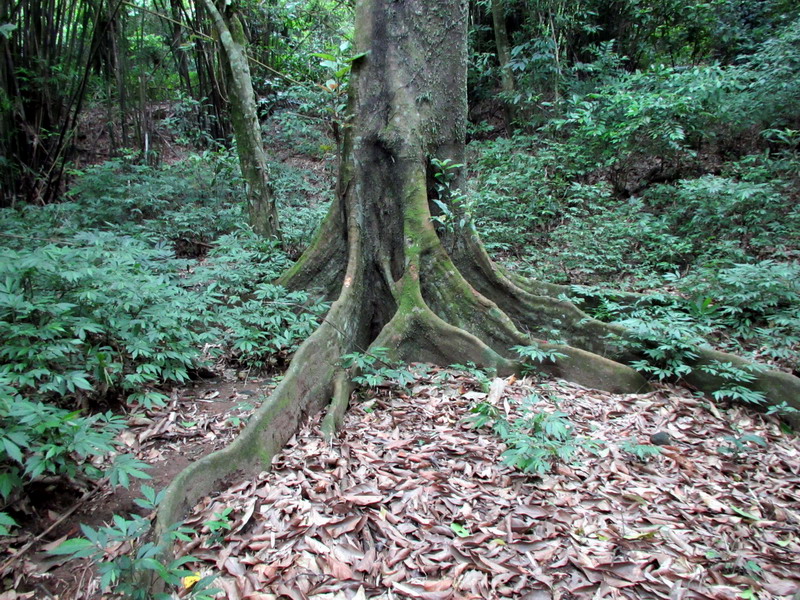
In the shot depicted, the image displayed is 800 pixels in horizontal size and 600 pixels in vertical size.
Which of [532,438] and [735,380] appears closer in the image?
[532,438]

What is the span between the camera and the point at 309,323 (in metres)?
4.26

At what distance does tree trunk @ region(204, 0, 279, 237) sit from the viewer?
5.75 meters

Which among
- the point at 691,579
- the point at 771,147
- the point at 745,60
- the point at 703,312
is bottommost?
the point at 691,579

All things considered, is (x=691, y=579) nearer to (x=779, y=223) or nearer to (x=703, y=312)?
(x=703, y=312)

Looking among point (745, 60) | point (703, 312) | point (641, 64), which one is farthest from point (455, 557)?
point (641, 64)

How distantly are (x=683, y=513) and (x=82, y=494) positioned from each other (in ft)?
11.1

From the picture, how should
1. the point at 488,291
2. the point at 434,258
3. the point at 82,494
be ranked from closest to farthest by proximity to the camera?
the point at 82,494 → the point at 434,258 → the point at 488,291

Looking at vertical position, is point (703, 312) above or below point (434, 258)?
below

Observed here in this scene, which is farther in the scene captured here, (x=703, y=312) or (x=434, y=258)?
(x=703, y=312)

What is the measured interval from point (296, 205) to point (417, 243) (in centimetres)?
477

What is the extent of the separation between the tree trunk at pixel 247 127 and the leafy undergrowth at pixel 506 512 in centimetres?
347

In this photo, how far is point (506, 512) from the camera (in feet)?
8.41

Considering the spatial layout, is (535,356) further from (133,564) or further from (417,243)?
(133,564)

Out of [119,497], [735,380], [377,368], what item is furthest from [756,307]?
[119,497]
